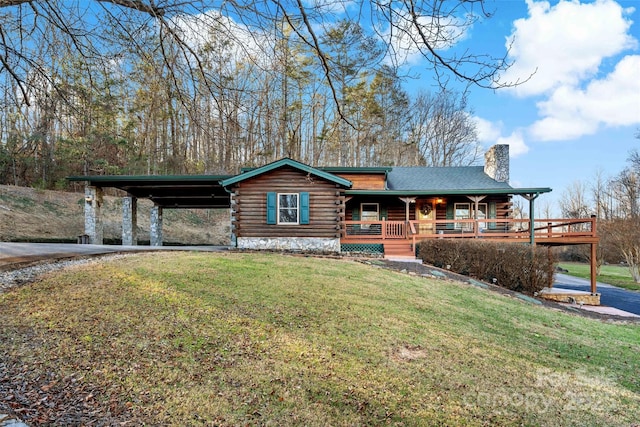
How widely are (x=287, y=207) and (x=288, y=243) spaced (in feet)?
5.11

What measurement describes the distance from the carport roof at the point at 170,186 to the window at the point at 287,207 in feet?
8.49

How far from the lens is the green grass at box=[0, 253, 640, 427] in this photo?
11.0ft

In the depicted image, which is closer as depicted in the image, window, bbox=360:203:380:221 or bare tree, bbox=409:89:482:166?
window, bbox=360:203:380:221

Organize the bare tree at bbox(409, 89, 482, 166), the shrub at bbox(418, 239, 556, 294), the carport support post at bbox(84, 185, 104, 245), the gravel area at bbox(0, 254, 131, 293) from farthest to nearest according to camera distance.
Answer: the bare tree at bbox(409, 89, 482, 166)
the carport support post at bbox(84, 185, 104, 245)
the shrub at bbox(418, 239, 556, 294)
the gravel area at bbox(0, 254, 131, 293)

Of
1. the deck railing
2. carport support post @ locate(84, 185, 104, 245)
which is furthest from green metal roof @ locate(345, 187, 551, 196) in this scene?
carport support post @ locate(84, 185, 104, 245)

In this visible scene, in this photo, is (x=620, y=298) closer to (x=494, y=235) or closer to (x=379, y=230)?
(x=494, y=235)

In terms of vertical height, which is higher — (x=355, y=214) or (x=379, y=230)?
(x=355, y=214)

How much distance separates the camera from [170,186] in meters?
16.5

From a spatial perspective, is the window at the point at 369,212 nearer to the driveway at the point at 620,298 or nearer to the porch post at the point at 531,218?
the porch post at the point at 531,218

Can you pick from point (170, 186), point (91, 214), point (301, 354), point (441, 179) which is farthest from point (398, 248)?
point (91, 214)

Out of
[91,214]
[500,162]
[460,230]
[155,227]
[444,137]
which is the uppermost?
[444,137]

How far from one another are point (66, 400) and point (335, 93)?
13.2 ft

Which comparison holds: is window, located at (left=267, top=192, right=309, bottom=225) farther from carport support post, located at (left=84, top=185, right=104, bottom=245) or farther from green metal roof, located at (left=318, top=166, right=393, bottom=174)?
carport support post, located at (left=84, top=185, right=104, bottom=245)

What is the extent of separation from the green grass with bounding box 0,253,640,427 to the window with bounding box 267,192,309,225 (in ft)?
25.4
